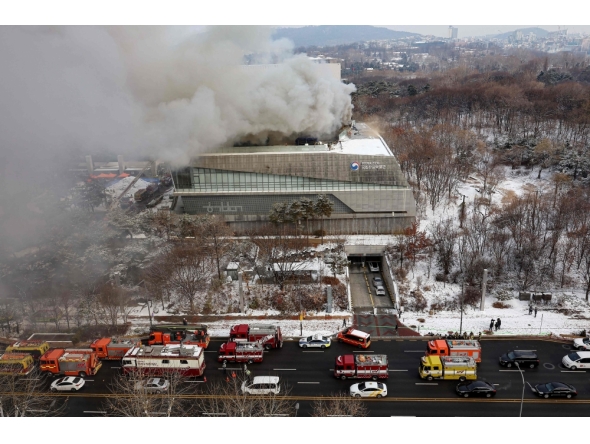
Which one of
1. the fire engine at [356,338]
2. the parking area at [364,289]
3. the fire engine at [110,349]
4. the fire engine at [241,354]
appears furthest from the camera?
the parking area at [364,289]

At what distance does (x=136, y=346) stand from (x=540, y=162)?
3837 cm

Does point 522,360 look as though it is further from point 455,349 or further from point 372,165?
point 372,165

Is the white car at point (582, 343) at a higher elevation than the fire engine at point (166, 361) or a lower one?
lower

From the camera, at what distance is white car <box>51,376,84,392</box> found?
20.1m

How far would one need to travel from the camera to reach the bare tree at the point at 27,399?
17.7 m

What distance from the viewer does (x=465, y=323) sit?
24.8 m

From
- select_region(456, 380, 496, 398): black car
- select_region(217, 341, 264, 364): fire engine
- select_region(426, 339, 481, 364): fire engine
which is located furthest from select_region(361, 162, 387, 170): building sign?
select_region(456, 380, 496, 398): black car

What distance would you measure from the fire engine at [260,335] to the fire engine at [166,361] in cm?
248

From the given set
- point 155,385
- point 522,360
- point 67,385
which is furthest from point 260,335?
point 522,360

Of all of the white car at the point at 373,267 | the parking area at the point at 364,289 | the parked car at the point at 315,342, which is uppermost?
the parked car at the point at 315,342

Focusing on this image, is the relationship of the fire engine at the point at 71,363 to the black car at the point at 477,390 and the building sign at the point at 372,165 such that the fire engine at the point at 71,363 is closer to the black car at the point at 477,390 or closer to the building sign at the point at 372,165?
the black car at the point at 477,390

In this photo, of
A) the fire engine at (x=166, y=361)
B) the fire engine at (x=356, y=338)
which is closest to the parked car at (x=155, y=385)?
the fire engine at (x=166, y=361)

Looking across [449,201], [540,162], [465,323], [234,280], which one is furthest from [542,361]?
[540,162]

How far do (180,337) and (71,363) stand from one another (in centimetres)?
470
